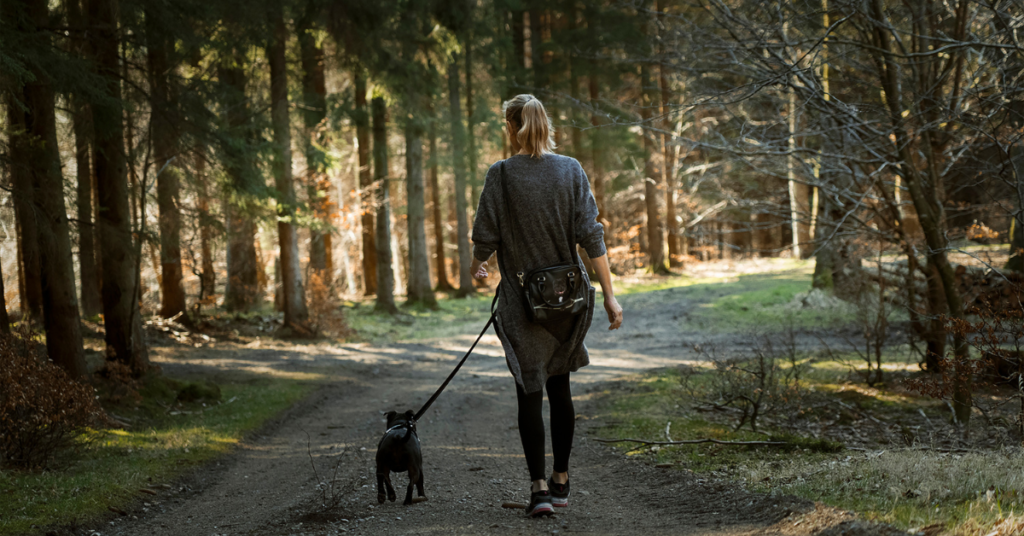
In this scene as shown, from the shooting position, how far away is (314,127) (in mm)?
18297

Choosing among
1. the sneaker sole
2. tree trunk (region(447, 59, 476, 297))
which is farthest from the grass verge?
tree trunk (region(447, 59, 476, 297))

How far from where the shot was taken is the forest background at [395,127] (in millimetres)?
6293

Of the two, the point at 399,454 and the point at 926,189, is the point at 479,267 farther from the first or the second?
the point at 926,189

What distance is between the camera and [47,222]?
689 centimetres

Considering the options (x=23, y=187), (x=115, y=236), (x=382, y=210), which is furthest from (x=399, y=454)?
(x=382, y=210)

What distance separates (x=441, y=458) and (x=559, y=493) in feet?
7.17

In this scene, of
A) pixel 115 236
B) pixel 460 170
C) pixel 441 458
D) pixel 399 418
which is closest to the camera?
pixel 399 418

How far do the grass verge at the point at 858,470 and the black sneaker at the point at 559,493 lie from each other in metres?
1.07

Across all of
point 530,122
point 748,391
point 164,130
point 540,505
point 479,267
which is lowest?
point 748,391

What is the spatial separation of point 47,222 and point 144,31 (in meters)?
2.55

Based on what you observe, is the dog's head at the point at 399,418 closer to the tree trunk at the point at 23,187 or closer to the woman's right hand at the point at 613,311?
the woman's right hand at the point at 613,311

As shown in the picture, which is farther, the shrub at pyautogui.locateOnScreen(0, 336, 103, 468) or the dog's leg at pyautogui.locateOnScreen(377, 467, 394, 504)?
the shrub at pyautogui.locateOnScreen(0, 336, 103, 468)

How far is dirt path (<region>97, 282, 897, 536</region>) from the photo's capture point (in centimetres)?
350

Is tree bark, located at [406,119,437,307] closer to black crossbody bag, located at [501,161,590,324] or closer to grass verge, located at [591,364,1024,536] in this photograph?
grass verge, located at [591,364,1024,536]
